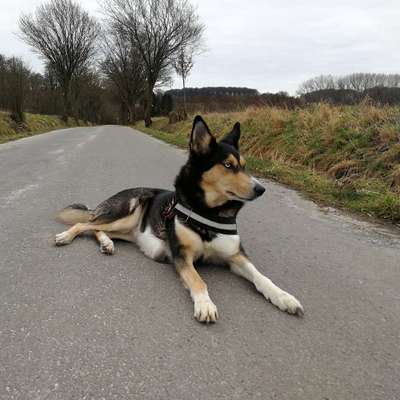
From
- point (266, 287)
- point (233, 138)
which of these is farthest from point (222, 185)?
point (266, 287)

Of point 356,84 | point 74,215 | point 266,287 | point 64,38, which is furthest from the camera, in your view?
point 64,38

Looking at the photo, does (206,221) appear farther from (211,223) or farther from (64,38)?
(64,38)

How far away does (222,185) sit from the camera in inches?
122

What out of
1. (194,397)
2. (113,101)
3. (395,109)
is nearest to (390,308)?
(194,397)

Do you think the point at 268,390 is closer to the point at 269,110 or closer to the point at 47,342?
the point at 47,342

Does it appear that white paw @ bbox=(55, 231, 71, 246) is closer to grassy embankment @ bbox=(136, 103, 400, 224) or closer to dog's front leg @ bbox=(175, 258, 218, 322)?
dog's front leg @ bbox=(175, 258, 218, 322)

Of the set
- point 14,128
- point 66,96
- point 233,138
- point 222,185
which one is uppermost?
point 233,138

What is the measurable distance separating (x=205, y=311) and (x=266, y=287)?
569 millimetres

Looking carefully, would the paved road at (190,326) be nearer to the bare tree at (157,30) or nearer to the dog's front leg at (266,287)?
the dog's front leg at (266,287)

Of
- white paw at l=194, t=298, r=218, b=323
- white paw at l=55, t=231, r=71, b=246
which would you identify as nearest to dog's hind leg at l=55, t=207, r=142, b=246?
white paw at l=55, t=231, r=71, b=246

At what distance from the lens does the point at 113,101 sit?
71750 millimetres

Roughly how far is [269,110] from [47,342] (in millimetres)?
12159

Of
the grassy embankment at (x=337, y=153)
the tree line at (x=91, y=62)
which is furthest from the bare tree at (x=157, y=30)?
the grassy embankment at (x=337, y=153)

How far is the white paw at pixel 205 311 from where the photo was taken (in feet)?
7.68
